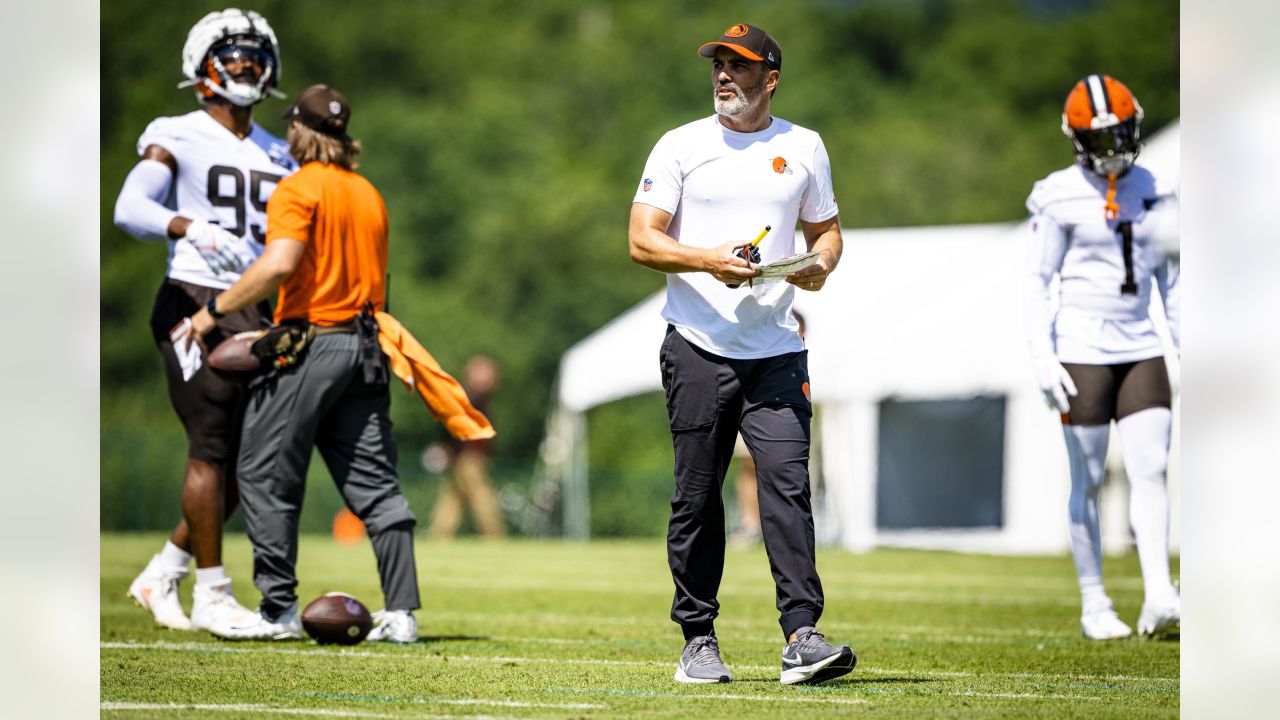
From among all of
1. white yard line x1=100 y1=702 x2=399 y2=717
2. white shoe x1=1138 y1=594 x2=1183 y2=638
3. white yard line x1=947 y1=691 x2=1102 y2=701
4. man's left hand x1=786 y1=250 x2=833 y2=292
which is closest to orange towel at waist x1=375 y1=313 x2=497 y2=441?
man's left hand x1=786 y1=250 x2=833 y2=292

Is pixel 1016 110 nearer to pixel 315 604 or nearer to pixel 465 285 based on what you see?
pixel 465 285

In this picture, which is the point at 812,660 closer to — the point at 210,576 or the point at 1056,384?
the point at 1056,384

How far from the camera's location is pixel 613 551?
17.9m

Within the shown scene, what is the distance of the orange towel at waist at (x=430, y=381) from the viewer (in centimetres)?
761

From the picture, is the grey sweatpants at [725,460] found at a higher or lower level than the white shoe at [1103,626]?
higher

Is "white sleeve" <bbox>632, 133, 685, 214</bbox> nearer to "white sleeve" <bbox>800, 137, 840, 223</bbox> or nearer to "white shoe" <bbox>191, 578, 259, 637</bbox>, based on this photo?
"white sleeve" <bbox>800, 137, 840, 223</bbox>

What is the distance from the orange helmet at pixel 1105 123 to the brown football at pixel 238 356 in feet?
12.4

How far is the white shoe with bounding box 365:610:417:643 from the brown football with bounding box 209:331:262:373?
1.19m

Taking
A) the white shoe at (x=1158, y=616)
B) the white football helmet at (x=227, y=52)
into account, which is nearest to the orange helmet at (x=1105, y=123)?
the white shoe at (x=1158, y=616)

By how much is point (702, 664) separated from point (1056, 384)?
289 cm

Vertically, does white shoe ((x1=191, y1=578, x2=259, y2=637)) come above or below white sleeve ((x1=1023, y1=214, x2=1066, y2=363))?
below

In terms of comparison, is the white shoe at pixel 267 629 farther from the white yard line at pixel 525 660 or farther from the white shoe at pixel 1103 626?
the white shoe at pixel 1103 626

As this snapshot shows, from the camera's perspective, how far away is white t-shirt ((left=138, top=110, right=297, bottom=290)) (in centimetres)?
809

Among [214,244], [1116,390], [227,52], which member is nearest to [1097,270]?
[1116,390]
